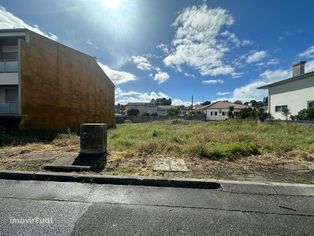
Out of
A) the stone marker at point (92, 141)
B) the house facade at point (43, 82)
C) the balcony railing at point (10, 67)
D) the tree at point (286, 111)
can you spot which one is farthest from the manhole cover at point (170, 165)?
the tree at point (286, 111)

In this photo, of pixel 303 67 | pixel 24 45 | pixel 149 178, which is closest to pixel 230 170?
pixel 149 178

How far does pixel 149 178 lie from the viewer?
14.1ft

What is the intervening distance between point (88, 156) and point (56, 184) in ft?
5.94

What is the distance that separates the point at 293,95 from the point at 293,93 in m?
0.22

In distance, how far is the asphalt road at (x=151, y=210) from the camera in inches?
105

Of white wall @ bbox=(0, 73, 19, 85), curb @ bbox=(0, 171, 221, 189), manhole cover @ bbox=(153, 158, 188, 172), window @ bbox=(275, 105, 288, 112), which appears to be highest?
white wall @ bbox=(0, 73, 19, 85)

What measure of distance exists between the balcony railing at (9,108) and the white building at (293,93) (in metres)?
24.4

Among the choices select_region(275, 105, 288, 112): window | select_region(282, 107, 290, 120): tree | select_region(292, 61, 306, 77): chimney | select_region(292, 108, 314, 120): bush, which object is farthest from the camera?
select_region(275, 105, 288, 112): window

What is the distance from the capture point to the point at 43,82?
1363cm

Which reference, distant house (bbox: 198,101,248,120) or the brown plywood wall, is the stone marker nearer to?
the brown plywood wall

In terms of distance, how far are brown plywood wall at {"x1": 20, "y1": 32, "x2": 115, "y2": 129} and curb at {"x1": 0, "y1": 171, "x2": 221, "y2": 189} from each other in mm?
9113

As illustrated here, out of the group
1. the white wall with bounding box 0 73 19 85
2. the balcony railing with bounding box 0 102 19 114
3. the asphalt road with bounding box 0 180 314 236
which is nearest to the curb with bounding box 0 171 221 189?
the asphalt road with bounding box 0 180 314 236

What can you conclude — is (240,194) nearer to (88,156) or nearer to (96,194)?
(96,194)

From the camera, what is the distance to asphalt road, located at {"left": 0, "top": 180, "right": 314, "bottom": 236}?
2664mm
